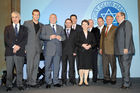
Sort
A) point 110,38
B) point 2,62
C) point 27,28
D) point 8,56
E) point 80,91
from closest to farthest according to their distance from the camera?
point 80,91
point 8,56
point 27,28
point 110,38
point 2,62

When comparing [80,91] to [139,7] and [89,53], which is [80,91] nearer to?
[89,53]

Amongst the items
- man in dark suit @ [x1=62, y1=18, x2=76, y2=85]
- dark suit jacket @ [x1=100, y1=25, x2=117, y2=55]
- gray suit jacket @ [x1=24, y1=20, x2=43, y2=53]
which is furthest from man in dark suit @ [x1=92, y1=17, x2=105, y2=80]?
gray suit jacket @ [x1=24, y1=20, x2=43, y2=53]

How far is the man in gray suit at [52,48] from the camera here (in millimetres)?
3988

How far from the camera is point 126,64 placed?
380 cm

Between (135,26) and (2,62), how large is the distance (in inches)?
166

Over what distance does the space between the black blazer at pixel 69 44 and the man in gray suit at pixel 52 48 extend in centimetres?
15

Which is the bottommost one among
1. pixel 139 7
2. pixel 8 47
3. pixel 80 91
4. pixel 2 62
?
pixel 80 91

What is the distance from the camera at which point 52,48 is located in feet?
13.1

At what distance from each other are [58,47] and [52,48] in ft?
0.57

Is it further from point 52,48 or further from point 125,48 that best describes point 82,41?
point 125,48

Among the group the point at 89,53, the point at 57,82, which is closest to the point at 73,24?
the point at 89,53

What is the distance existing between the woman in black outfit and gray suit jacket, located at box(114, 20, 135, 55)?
0.63 meters

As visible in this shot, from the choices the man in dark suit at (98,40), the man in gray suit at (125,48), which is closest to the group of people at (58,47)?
the man in gray suit at (125,48)

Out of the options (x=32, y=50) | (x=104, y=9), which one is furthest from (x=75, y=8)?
(x=32, y=50)
